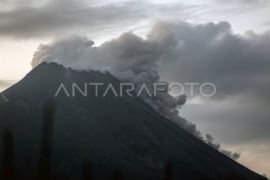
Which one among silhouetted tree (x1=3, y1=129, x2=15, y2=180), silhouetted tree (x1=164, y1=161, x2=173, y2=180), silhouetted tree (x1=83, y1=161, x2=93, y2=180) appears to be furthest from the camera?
silhouetted tree (x1=164, y1=161, x2=173, y2=180)

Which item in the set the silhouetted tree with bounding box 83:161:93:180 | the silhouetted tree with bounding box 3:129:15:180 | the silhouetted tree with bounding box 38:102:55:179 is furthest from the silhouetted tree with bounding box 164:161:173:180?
the silhouetted tree with bounding box 3:129:15:180

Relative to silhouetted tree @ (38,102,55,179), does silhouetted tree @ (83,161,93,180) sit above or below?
below

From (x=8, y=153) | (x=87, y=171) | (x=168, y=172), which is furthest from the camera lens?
(x=168, y=172)

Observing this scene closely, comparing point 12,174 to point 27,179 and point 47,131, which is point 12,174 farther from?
point 27,179

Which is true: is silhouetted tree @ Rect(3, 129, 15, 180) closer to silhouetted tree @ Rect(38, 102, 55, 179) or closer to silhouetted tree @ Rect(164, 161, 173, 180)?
silhouetted tree @ Rect(38, 102, 55, 179)

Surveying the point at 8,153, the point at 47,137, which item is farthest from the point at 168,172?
the point at 8,153

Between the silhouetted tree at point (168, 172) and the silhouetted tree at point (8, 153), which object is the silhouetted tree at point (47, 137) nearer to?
the silhouetted tree at point (8, 153)

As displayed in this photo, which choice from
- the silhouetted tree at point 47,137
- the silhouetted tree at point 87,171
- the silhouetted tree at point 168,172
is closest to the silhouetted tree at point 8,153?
the silhouetted tree at point 47,137

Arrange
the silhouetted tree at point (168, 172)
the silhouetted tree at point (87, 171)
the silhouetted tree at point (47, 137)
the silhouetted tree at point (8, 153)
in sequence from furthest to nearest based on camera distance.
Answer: the silhouetted tree at point (168, 172)
the silhouetted tree at point (87, 171)
the silhouetted tree at point (47, 137)
the silhouetted tree at point (8, 153)

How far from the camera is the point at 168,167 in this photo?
9.24m

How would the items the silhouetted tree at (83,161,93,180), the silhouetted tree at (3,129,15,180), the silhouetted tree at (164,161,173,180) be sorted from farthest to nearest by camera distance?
the silhouetted tree at (164,161,173,180) → the silhouetted tree at (83,161,93,180) → the silhouetted tree at (3,129,15,180)

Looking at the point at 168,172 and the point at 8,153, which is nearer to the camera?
the point at 8,153

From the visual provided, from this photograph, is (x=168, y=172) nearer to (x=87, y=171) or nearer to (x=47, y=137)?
(x=87, y=171)

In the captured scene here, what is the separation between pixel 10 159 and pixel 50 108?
2.27 ft
